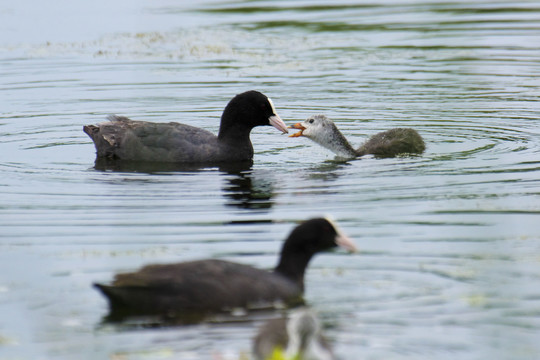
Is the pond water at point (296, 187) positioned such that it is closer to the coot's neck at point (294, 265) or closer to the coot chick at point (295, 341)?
the coot's neck at point (294, 265)

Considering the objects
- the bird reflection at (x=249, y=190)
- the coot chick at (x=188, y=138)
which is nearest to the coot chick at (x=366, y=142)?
the coot chick at (x=188, y=138)

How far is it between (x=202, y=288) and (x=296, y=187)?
4083mm

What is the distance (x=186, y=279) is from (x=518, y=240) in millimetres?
2851

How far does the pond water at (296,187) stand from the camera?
641cm

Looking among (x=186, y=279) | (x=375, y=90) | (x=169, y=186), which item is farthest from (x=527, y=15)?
(x=186, y=279)

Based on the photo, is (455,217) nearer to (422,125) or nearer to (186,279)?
(186,279)

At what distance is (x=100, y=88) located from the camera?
17625 mm

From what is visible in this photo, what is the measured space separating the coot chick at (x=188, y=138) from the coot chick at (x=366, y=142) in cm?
39

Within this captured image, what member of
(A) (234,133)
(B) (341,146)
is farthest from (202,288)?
(B) (341,146)

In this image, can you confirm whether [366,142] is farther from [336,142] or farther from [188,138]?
[188,138]

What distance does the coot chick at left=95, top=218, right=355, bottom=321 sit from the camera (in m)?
6.63

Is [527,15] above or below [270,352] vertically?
above

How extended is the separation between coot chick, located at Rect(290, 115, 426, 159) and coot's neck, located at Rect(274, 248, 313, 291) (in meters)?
5.33

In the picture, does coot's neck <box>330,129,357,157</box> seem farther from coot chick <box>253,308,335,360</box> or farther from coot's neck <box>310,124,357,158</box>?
coot chick <box>253,308,335,360</box>
